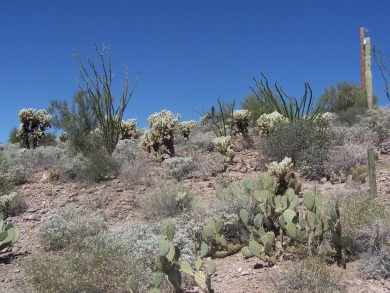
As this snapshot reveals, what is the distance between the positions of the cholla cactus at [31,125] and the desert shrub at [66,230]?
574 inches

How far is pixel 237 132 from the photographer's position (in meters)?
15.1

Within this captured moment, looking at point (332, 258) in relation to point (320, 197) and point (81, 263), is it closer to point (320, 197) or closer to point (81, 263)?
point (320, 197)

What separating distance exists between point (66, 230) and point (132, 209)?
186 cm

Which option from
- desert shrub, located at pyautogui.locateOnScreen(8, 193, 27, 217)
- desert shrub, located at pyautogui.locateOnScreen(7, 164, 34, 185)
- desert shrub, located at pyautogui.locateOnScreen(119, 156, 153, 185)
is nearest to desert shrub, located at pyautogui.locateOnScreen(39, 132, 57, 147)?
desert shrub, located at pyautogui.locateOnScreen(7, 164, 34, 185)

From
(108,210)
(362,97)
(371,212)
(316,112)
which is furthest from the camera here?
(362,97)

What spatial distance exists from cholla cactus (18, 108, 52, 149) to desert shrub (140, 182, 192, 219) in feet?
47.6

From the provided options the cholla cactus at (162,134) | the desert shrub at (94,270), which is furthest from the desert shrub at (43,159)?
the desert shrub at (94,270)

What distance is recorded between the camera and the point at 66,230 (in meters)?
6.69

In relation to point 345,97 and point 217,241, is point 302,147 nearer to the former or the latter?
point 217,241

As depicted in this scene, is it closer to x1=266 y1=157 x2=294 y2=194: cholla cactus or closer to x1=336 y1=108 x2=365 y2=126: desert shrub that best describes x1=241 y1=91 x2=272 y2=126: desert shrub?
x1=336 y1=108 x2=365 y2=126: desert shrub

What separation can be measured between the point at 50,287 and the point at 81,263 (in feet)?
1.48

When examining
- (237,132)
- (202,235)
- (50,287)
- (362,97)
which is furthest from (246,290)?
(362,97)

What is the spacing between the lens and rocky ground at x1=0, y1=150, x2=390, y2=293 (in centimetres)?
481

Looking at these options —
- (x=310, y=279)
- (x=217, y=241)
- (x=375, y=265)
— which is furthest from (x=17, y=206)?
(x=375, y=265)
